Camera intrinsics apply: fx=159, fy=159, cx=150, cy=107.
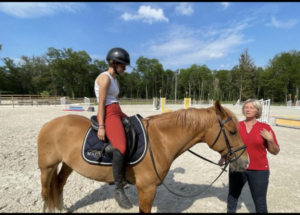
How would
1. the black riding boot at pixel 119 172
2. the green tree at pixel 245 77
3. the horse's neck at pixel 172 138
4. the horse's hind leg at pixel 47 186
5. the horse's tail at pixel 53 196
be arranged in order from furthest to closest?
the green tree at pixel 245 77 → the horse's tail at pixel 53 196 → the horse's hind leg at pixel 47 186 → the horse's neck at pixel 172 138 → the black riding boot at pixel 119 172

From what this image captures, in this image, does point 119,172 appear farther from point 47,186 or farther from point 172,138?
point 47,186

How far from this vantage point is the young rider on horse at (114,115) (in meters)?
2.12

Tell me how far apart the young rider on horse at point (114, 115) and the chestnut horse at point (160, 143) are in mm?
197

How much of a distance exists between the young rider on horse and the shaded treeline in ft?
147

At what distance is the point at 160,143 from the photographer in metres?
2.32

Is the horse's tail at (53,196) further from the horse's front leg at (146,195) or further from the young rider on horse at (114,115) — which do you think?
the horse's front leg at (146,195)

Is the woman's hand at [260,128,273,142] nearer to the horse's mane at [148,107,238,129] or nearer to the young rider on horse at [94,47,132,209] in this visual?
the horse's mane at [148,107,238,129]

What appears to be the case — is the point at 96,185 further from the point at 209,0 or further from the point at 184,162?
the point at 209,0

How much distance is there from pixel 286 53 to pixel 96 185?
77.7 meters

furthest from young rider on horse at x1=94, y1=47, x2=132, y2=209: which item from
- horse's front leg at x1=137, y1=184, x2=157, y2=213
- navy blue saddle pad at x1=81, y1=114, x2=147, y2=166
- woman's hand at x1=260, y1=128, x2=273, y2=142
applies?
woman's hand at x1=260, y1=128, x2=273, y2=142

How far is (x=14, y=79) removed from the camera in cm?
6306

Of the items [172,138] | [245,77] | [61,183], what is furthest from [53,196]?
[245,77]

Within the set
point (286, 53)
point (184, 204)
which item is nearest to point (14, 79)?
point (184, 204)

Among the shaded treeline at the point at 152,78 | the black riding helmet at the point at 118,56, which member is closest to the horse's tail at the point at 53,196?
the black riding helmet at the point at 118,56
